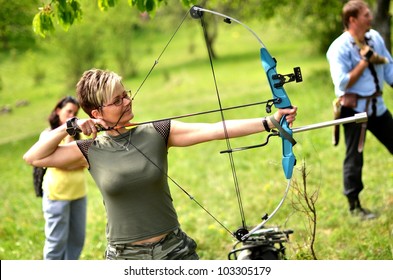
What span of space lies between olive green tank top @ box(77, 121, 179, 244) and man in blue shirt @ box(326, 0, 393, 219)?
8.41 feet

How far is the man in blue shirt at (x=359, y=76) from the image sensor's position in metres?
5.53

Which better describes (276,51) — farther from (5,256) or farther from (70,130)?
(70,130)

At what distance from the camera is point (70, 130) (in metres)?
3.42

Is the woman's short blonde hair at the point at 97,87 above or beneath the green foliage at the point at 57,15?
beneath

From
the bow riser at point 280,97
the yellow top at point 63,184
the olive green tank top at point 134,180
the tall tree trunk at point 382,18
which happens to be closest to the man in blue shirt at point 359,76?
the bow riser at point 280,97

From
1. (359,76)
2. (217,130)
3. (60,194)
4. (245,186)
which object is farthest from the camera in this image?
(245,186)

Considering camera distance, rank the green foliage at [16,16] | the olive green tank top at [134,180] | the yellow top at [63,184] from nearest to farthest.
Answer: the olive green tank top at [134,180], the yellow top at [63,184], the green foliage at [16,16]

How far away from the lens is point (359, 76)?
560 centimetres

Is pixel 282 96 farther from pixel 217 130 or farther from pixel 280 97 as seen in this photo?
pixel 217 130

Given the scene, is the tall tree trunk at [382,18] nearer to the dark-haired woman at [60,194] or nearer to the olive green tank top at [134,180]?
the dark-haired woman at [60,194]

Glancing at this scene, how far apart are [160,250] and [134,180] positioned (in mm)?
377

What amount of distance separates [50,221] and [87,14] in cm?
2256

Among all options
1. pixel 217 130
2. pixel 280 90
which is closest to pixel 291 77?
pixel 280 90

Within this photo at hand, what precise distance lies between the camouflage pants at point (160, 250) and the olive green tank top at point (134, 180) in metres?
0.04
